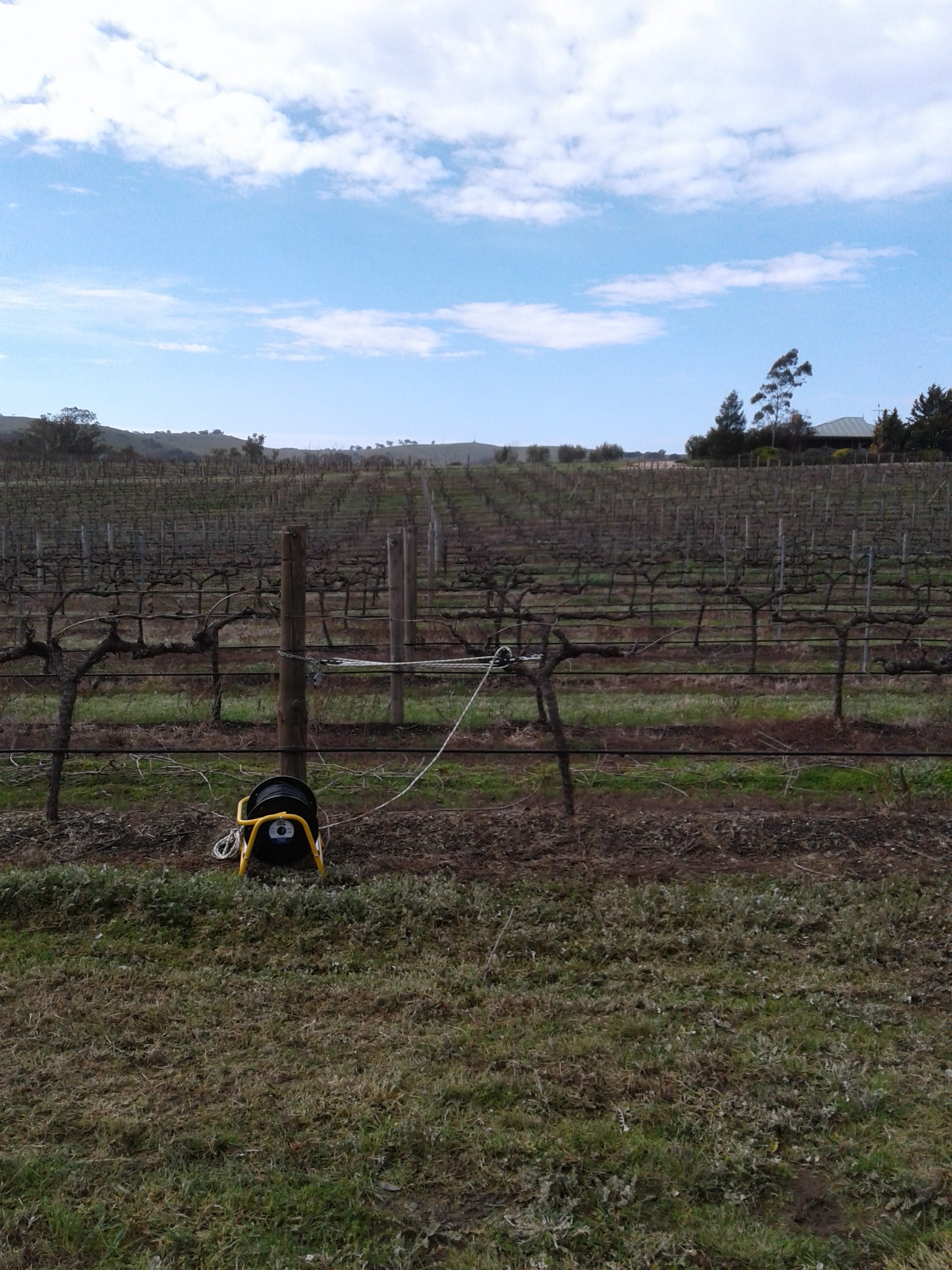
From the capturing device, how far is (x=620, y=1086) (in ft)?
11.0

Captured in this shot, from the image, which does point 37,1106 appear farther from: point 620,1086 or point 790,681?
point 790,681

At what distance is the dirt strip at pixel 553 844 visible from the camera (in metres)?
5.37

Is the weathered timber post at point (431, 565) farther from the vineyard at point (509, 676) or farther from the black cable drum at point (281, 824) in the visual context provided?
the black cable drum at point (281, 824)

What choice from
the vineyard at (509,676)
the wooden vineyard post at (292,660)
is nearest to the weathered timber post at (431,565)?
the vineyard at (509,676)

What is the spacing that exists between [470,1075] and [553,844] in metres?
2.40

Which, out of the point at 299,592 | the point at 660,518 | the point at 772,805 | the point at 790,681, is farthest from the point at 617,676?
the point at 660,518

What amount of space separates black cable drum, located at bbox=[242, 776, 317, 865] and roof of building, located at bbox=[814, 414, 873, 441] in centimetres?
7468

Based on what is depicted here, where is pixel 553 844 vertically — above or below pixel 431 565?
below

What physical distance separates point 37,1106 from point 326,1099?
0.98 metres

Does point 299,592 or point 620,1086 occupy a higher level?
point 299,592

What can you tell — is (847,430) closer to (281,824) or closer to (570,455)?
(570,455)

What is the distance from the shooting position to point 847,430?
78.7 meters

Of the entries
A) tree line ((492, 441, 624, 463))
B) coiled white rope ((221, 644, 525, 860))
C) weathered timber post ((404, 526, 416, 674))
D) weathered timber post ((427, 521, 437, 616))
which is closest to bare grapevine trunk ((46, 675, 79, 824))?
coiled white rope ((221, 644, 525, 860))

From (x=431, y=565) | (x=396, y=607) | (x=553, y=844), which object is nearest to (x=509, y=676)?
(x=396, y=607)
